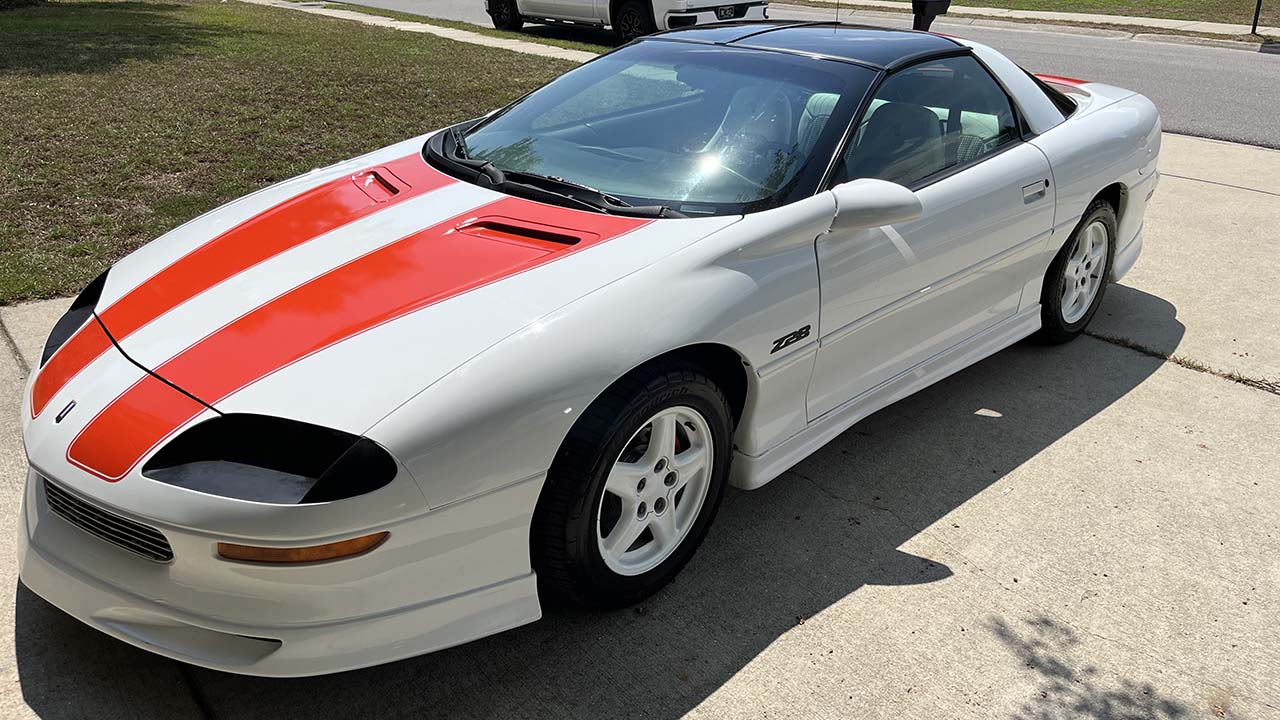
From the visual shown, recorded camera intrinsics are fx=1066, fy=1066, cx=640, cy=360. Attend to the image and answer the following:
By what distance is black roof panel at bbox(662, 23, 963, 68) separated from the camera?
3.72 m

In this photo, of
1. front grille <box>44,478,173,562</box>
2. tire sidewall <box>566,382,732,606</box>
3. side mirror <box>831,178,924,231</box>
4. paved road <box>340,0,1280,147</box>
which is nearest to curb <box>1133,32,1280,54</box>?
paved road <box>340,0,1280,147</box>

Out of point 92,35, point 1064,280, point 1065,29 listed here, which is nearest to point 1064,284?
point 1064,280

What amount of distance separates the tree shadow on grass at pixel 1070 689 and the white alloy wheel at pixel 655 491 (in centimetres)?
89

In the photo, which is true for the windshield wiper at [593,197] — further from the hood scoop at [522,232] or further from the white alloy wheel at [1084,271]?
the white alloy wheel at [1084,271]

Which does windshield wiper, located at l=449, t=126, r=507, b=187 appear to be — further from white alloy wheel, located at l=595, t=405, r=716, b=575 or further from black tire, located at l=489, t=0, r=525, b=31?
black tire, located at l=489, t=0, r=525, b=31

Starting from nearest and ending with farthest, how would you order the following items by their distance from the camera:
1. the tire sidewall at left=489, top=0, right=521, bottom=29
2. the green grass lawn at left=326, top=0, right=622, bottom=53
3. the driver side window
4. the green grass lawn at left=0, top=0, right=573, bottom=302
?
the driver side window
the green grass lawn at left=0, top=0, right=573, bottom=302
the green grass lawn at left=326, top=0, right=622, bottom=53
the tire sidewall at left=489, top=0, right=521, bottom=29

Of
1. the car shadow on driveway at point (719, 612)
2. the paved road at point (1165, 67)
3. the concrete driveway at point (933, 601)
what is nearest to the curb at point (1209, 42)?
the paved road at point (1165, 67)

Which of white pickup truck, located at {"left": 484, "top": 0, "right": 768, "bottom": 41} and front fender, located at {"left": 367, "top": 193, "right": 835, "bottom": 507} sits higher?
front fender, located at {"left": 367, "top": 193, "right": 835, "bottom": 507}

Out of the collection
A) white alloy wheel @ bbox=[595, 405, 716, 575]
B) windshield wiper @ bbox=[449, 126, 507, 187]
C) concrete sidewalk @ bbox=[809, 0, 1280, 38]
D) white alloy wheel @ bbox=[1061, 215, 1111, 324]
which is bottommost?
concrete sidewalk @ bbox=[809, 0, 1280, 38]

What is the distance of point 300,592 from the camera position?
7.28 ft

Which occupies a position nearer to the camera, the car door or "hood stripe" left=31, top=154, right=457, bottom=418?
"hood stripe" left=31, top=154, right=457, bottom=418

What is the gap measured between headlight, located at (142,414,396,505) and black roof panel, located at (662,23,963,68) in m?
2.28

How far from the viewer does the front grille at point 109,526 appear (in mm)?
2262

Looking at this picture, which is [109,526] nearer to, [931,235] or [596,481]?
[596,481]
